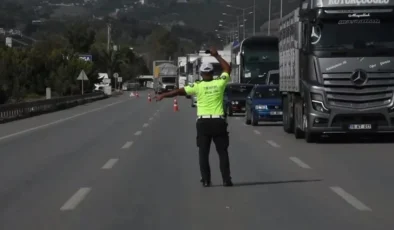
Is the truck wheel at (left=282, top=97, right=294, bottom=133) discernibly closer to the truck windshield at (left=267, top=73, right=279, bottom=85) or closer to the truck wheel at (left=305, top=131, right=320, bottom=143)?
the truck wheel at (left=305, top=131, right=320, bottom=143)

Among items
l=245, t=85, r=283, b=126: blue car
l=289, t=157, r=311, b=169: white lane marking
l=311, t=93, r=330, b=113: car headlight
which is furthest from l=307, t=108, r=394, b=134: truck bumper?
l=245, t=85, r=283, b=126: blue car

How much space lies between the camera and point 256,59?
45.7 meters

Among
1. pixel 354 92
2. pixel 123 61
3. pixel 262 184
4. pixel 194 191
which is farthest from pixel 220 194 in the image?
pixel 123 61

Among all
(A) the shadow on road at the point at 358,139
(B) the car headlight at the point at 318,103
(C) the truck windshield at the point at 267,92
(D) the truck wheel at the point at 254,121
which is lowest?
(D) the truck wheel at the point at 254,121

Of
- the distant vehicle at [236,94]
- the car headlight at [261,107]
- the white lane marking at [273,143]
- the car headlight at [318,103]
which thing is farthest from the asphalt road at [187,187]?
the distant vehicle at [236,94]

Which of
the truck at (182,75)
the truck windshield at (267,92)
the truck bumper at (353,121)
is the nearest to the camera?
the truck bumper at (353,121)

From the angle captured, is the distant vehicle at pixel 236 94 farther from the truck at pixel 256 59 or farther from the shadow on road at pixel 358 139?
the shadow on road at pixel 358 139

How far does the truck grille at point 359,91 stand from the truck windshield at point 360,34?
2.50 ft

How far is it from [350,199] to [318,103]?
33.9ft

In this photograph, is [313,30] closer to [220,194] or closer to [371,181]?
[371,181]

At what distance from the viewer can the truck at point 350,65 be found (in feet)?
73.4

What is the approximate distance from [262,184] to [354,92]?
28.9 feet

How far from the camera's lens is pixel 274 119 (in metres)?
33.9

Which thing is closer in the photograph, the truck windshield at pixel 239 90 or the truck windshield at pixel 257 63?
the truck windshield at pixel 239 90
